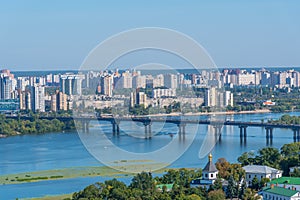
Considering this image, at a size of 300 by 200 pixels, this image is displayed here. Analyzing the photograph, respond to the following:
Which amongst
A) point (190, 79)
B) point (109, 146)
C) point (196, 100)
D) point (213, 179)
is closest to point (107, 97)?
point (196, 100)

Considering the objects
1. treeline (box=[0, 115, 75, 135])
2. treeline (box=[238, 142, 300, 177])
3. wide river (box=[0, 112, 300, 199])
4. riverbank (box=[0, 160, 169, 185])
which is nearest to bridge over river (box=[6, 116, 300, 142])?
wide river (box=[0, 112, 300, 199])

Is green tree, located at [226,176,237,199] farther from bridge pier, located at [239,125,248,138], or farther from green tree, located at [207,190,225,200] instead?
bridge pier, located at [239,125,248,138]

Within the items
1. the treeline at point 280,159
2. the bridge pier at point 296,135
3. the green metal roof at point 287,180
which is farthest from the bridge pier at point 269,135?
the green metal roof at point 287,180

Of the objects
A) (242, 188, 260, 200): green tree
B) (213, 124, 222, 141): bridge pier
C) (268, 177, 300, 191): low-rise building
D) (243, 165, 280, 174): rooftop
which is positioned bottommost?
(242, 188, 260, 200): green tree

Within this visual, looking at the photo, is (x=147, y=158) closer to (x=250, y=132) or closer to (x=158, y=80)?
(x=250, y=132)

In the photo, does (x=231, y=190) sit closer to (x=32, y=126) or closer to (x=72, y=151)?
(x=72, y=151)

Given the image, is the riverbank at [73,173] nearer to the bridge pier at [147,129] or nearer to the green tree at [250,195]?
the green tree at [250,195]
